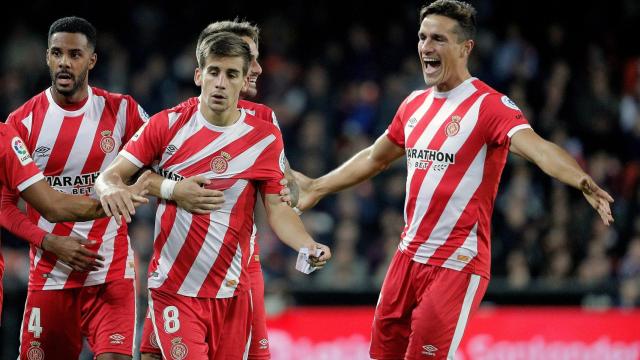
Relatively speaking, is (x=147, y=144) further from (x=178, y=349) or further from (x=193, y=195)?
(x=178, y=349)

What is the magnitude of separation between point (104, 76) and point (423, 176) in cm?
871

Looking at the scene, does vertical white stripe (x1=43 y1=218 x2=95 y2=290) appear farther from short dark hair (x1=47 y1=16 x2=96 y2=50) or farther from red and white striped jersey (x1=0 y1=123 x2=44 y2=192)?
short dark hair (x1=47 y1=16 x2=96 y2=50)

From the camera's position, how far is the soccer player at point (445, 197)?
6.59 metres

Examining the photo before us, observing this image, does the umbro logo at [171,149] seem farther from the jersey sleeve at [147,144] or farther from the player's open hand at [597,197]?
the player's open hand at [597,197]

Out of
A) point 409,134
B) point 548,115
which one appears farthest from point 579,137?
point 409,134

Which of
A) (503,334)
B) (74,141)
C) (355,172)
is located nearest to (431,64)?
(355,172)

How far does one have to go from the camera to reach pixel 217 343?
21.1ft

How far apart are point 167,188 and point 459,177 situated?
175cm

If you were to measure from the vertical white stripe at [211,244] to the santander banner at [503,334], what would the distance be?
4.36 metres

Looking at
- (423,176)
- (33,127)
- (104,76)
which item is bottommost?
(423,176)

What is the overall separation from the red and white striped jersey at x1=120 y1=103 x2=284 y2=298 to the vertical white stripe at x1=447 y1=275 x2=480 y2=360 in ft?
4.38

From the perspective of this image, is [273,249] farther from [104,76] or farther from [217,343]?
[217,343]

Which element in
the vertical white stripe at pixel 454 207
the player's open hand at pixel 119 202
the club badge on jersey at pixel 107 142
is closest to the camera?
the player's open hand at pixel 119 202

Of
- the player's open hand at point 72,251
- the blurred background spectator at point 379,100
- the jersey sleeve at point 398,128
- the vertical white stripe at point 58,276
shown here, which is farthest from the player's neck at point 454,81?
the blurred background spectator at point 379,100
